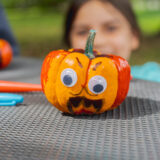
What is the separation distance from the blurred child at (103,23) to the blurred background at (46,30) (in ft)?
5.33

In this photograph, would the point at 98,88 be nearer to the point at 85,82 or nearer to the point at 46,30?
the point at 85,82

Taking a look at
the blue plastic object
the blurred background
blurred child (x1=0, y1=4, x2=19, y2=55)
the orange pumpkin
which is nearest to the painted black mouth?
the blue plastic object

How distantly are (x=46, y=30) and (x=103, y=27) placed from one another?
5799 mm

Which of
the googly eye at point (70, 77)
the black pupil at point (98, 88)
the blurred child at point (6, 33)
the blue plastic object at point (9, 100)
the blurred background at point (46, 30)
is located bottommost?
the blurred background at point (46, 30)

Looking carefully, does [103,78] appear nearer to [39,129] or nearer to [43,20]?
[39,129]

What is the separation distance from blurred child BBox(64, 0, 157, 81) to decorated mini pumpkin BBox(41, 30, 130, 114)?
0.88 meters

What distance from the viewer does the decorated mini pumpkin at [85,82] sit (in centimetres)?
62

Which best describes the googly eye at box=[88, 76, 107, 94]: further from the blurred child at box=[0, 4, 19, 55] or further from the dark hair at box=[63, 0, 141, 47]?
the blurred child at box=[0, 4, 19, 55]

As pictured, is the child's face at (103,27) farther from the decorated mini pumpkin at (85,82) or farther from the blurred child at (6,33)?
the decorated mini pumpkin at (85,82)

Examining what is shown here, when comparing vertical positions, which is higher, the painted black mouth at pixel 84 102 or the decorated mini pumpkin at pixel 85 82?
the decorated mini pumpkin at pixel 85 82

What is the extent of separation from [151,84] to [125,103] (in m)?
0.24

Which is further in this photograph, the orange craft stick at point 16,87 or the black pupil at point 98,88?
the orange craft stick at point 16,87

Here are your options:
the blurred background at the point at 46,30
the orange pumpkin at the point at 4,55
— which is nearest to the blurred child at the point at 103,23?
the orange pumpkin at the point at 4,55

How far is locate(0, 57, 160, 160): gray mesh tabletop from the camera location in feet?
1.49
